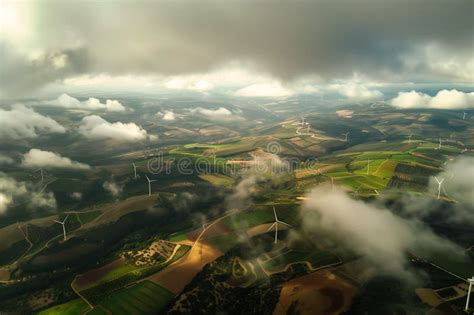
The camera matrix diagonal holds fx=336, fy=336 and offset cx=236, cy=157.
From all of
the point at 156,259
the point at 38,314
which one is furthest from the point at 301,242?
the point at 38,314

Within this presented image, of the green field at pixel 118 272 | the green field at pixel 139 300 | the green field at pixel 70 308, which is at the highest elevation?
the green field at pixel 139 300

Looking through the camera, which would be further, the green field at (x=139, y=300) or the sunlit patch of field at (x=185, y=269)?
the sunlit patch of field at (x=185, y=269)

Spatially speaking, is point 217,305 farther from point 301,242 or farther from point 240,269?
point 301,242

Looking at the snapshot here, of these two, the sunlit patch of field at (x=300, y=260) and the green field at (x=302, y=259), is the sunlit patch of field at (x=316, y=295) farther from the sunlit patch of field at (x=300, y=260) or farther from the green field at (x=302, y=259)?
the green field at (x=302, y=259)

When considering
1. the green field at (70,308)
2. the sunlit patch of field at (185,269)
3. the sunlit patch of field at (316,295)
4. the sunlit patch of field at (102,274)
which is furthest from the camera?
the sunlit patch of field at (102,274)

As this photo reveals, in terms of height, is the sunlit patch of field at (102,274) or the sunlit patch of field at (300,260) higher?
the sunlit patch of field at (300,260)

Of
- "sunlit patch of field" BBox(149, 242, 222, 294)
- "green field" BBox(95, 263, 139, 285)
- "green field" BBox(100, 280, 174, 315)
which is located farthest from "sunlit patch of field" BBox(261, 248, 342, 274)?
"green field" BBox(95, 263, 139, 285)

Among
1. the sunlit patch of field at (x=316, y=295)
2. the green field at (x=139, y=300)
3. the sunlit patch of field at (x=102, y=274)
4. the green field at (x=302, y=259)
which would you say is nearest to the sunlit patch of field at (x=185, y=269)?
the green field at (x=139, y=300)
